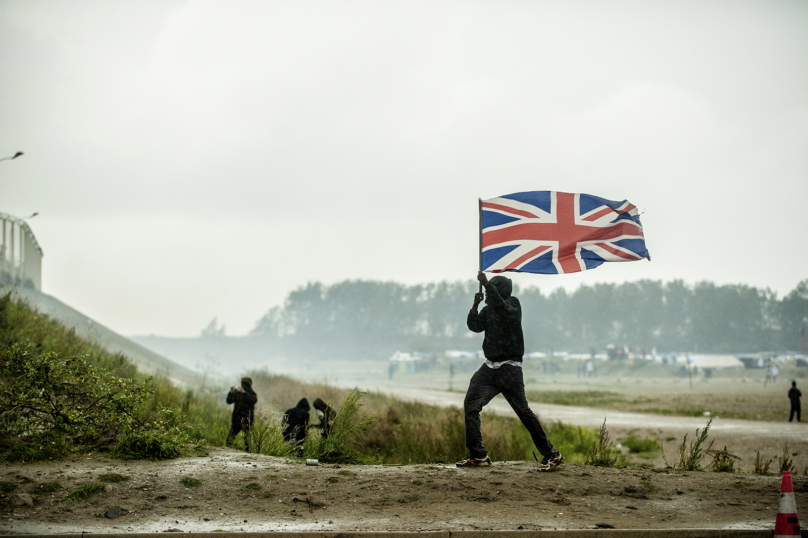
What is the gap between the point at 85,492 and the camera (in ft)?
19.8

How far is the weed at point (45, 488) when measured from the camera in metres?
6.01

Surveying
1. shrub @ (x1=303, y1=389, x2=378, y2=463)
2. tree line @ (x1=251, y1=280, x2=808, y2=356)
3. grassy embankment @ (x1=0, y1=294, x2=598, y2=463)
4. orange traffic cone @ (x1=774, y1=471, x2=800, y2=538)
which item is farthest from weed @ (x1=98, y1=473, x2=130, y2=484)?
tree line @ (x1=251, y1=280, x2=808, y2=356)

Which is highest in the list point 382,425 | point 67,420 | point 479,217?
point 479,217

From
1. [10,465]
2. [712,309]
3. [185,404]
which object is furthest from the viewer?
[712,309]

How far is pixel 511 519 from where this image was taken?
227 inches

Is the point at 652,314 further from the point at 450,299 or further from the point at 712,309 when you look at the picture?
the point at 450,299

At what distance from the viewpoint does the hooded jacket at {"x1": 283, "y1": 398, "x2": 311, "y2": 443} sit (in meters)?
10.9

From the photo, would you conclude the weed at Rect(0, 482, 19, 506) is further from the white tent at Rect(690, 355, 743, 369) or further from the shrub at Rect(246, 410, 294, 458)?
the white tent at Rect(690, 355, 743, 369)

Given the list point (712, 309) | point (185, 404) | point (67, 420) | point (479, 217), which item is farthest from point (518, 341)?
point (712, 309)

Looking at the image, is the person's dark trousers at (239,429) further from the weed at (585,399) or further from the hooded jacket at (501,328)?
the weed at (585,399)

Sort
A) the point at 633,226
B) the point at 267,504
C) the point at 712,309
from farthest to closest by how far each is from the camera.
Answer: the point at 712,309, the point at 633,226, the point at 267,504

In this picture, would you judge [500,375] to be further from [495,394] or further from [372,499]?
[372,499]

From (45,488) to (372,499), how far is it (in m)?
3.14

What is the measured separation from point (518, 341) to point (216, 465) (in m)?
3.79
